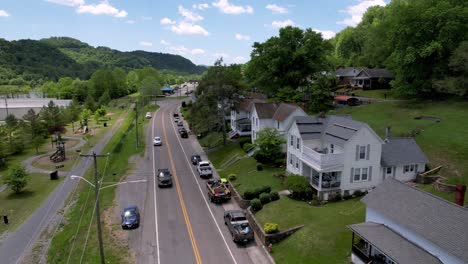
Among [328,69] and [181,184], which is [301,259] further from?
[328,69]

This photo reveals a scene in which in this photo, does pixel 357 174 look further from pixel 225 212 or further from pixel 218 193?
pixel 218 193

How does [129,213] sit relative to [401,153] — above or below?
below

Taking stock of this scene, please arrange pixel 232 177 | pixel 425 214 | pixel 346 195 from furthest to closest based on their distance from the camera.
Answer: pixel 232 177 < pixel 346 195 < pixel 425 214

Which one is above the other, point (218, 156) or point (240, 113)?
point (240, 113)

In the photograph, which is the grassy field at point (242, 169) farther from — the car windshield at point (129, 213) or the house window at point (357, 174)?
the car windshield at point (129, 213)

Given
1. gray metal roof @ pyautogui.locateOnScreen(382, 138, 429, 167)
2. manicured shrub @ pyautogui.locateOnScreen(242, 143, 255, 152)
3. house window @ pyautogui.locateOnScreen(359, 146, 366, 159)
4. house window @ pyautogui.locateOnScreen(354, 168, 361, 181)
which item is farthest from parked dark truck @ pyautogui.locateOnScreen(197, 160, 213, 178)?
gray metal roof @ pyautogui.locateOnScreen(382, 138, 429, 167)

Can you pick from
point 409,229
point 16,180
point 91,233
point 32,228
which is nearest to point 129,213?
point 91,233

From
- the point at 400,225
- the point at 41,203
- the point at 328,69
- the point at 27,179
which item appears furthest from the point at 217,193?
the point at 328,69
